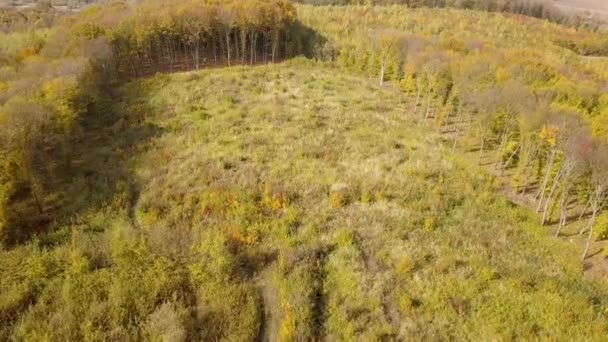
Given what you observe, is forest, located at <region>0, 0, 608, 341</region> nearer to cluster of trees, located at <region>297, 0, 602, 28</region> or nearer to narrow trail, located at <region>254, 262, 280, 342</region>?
narrow trail, located at <region>254, 262, 280, 342</region>

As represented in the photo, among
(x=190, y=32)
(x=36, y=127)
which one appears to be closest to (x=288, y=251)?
(x=36, y=127)

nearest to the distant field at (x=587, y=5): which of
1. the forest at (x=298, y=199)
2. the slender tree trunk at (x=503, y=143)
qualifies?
the forest at (x=298, y=199)

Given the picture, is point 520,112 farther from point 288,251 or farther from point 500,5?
point 500,5

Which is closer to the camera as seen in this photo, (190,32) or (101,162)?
(101,162)

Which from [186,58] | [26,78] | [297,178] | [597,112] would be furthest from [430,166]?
[186,58]

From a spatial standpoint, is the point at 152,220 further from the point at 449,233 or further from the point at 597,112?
the point at 597,112
